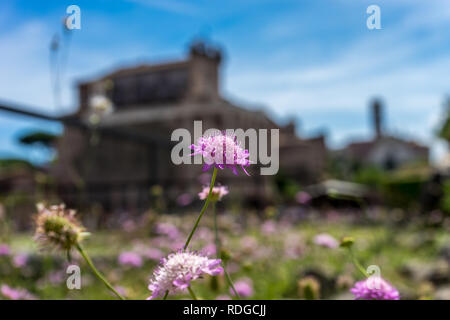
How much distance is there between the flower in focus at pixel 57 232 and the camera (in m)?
0.98

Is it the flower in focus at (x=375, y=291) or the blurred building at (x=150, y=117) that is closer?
the flower in focus at (x=375, y=291)

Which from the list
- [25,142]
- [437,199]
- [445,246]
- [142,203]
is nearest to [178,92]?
[142,203]

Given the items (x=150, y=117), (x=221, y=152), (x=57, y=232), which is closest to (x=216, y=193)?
(x=221, y=152)

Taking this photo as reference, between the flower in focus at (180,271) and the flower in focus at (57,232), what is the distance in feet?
0.64

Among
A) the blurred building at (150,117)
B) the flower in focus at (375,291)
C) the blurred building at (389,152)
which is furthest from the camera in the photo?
the blurred building at (389,152)

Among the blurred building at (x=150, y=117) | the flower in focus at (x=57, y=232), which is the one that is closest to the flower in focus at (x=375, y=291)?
the flower in focus at (x=57, y=232)

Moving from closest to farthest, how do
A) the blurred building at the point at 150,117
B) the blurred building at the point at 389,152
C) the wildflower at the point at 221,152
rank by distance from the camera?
the wildflower at the point at 221,152
the blurred building at the point at 150,117
the blurred building at the point at 389,152

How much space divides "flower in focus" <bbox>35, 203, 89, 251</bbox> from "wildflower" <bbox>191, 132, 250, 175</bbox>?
32cm

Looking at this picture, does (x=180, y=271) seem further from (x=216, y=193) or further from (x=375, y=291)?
(x=375, y=291)

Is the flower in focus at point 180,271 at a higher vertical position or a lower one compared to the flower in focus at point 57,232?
lower

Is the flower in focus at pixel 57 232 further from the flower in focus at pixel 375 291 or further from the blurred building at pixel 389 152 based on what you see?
the blurred building at pixel 389 152

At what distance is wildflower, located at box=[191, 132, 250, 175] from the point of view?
91 cm

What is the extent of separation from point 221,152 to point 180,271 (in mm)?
267
